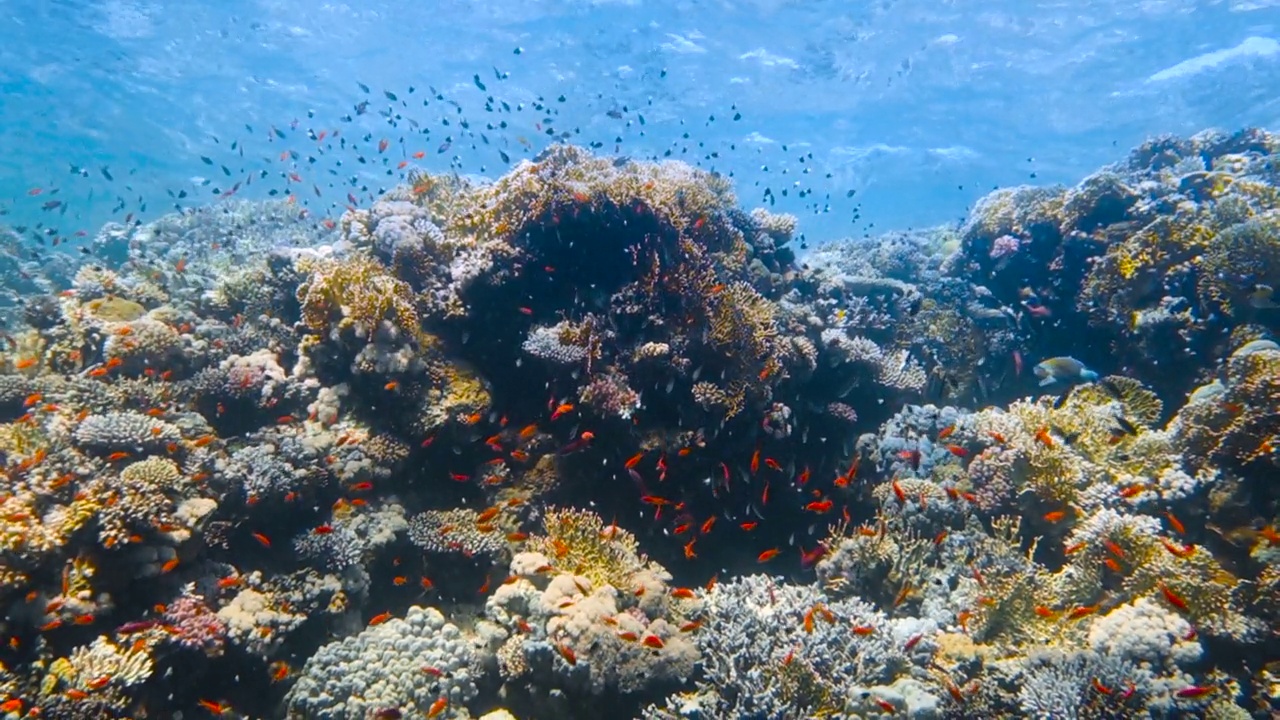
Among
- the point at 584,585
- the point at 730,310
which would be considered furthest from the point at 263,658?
the point at 730,310

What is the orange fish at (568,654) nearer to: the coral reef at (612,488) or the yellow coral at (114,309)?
the coral reef at (612,488)

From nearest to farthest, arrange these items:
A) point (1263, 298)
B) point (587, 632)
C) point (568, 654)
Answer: point (568, 654)
point (587, 632)
point (1263, 298)

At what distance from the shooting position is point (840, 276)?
47.5ft

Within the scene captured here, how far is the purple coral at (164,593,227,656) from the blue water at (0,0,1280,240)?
76.1 ft

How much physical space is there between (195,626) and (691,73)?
41.7 metres

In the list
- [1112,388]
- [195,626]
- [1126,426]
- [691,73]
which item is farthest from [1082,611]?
[691,73]

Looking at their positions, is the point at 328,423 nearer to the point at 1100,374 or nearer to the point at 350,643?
the point at 350,643

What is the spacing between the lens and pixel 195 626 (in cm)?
569

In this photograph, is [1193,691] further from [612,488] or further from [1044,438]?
[612,488]

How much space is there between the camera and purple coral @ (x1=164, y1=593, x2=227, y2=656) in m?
5.62

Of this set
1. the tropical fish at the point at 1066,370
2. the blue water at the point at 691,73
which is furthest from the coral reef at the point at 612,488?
the blue water at the point at 691,73

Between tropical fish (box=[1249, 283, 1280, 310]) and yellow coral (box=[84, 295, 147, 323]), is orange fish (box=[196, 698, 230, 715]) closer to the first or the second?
yellow coral (box=[84, 295, 147, 323])

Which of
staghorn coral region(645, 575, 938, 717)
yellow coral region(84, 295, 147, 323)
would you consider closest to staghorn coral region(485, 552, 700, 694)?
staghorn coral region(645, 575, 938, 717)

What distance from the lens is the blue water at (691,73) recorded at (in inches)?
1293
